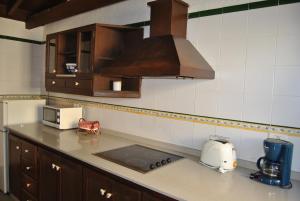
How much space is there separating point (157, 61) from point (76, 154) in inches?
37.4

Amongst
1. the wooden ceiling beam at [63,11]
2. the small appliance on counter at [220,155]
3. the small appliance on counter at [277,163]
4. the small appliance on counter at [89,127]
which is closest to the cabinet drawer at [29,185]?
the small appliance on counter at [89,127]

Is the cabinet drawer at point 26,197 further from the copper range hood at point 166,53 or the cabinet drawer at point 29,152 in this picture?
the copper range hood at point 166,53

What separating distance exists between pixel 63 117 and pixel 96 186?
48.8 inches

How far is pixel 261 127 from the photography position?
152 centimetres

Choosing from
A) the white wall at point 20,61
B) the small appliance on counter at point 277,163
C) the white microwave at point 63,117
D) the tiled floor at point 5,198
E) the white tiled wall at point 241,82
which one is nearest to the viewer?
the small appliance on counter at point 277,163

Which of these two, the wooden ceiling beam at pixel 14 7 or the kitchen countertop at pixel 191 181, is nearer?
the kitchen countertop at pixel 191 181

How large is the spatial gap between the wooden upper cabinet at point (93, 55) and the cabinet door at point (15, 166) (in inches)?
30.8

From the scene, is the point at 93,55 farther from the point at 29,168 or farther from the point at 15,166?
the point at 15,166

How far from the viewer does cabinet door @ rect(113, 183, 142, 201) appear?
1341 mm

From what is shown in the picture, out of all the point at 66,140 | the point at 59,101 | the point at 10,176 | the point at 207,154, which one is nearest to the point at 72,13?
the point at 59,101

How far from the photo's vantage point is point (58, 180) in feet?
6.39

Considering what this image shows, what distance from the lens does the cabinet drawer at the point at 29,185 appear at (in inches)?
90.9

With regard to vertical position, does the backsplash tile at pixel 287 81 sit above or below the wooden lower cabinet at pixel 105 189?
above

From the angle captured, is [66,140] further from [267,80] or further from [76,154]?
[267,80]
